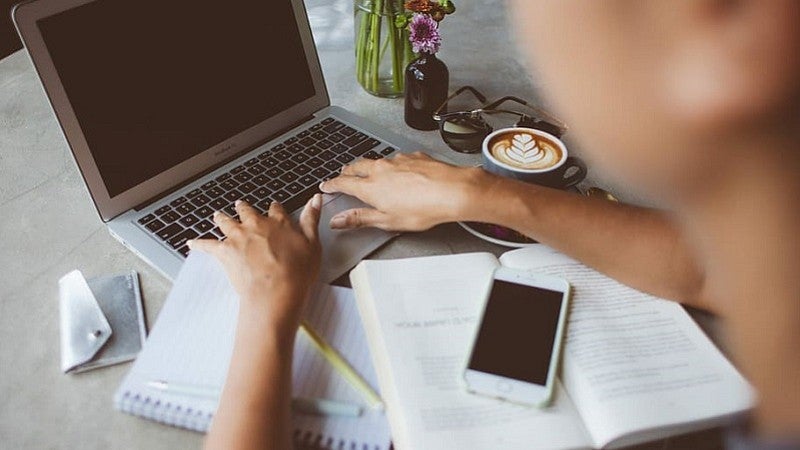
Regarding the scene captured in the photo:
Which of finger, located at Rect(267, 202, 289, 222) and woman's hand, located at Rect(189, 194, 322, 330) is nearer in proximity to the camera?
woman's hand, located at Rect(189, 194, 322, 330)

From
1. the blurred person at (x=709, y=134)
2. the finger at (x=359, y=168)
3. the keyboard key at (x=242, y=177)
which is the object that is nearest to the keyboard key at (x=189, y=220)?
the keyboard key at (x=242, y=177)

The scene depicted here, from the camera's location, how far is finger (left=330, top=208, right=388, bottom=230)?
954 millimetres

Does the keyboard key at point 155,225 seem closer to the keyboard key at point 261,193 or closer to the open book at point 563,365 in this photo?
the keyboard key at point 261,193

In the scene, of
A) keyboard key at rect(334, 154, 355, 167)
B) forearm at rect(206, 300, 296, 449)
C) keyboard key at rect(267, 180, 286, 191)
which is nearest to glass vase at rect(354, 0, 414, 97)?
keyboard key at rect(334, 154, 355, 167)

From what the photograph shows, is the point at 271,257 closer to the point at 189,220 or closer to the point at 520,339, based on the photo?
the point at 189,220

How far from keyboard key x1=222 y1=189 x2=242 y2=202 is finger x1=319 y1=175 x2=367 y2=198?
0.39 ft

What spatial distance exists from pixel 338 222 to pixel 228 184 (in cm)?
20

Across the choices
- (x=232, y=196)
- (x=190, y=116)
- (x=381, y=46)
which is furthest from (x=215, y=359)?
(x=381, y=46)

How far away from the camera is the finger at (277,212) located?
93cm

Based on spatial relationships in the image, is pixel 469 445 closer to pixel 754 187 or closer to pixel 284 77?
pixel 754 187

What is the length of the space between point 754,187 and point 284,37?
0.87m

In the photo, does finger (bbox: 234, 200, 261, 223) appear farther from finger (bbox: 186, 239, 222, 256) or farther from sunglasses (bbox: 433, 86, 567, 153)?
sunglasses (bbox: 433, 86, 567, 153)

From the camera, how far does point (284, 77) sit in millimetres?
1140

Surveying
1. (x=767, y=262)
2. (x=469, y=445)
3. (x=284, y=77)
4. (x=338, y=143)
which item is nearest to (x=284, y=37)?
(x=284, y=77)
